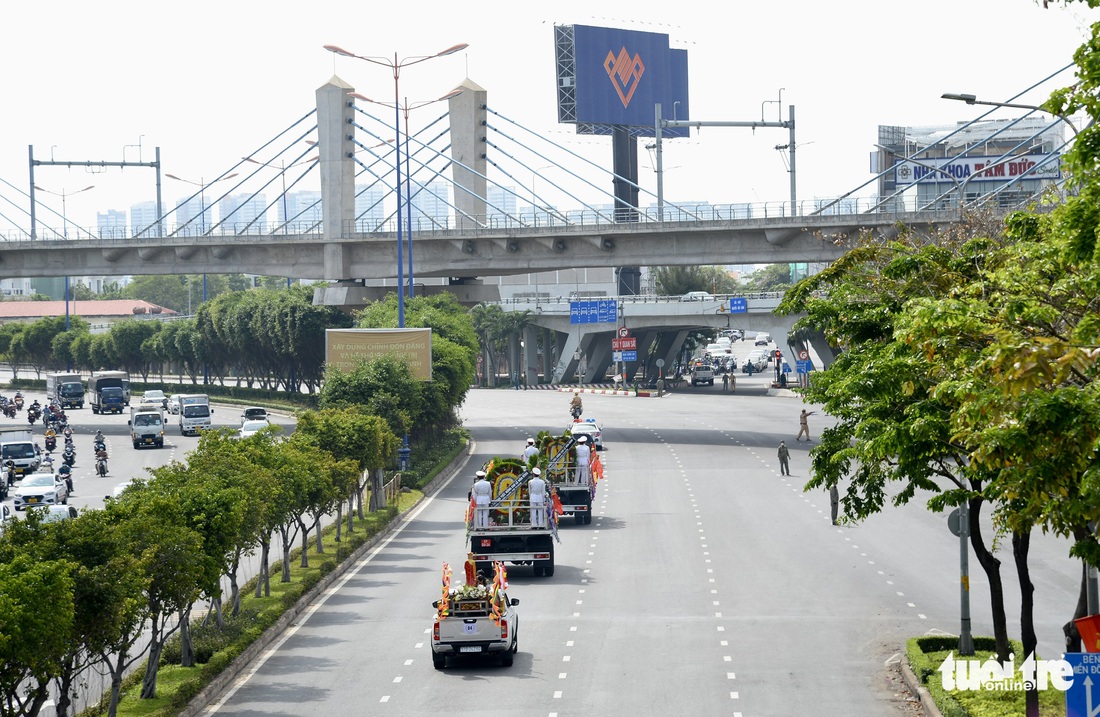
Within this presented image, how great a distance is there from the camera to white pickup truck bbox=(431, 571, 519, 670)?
2186cm

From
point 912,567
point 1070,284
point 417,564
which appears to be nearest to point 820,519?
point 912,567

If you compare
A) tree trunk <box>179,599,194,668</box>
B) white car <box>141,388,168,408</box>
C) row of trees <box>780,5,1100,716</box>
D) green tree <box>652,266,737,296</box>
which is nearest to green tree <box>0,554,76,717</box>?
tree trunk <box>179,599,194,668</box>

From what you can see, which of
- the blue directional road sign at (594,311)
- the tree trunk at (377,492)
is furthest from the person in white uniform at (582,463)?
the blue directional road sign at (594,311)

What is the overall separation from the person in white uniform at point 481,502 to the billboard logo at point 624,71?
3623 inches

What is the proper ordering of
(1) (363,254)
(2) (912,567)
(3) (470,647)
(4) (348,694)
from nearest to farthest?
1. (4) (348,694)
2. (3) (470,647)
3. (2) (912,567)
4. (1) (363,254)

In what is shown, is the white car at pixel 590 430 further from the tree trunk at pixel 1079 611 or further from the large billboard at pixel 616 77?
the large billboard at pixel 616 77

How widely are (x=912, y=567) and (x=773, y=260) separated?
33.4m

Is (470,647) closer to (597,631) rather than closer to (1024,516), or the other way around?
(597,631)

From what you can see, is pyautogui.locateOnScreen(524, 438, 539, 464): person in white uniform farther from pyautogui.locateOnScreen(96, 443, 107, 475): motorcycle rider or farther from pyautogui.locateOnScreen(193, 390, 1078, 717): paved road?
pyautogui.locateOnScreen(96, 443, 107, 475): motorcycle rider

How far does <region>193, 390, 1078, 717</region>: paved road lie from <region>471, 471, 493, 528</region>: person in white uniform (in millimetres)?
1502

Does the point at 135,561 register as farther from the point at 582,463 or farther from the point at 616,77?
the point at 616,77

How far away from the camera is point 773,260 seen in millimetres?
63188
